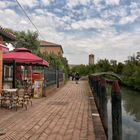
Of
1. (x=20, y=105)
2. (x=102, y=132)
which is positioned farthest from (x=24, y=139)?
(x=20, y=105)

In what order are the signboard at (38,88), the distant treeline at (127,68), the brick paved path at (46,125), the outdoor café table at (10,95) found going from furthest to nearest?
the distant treeline at (127,68) < the signboard at (38,88) < the outdoor café table at (10,95) < the brick paved path at (46,125)

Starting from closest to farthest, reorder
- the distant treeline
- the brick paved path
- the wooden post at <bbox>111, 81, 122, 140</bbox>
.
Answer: the wooden post at <bbox>111, 81, 122, 140</bbox> < the brick paved path < the distant treeline

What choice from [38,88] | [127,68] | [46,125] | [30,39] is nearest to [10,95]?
[46,125]

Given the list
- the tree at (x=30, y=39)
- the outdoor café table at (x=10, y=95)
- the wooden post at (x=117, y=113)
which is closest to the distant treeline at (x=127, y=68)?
the tree at (x=30, y=39)

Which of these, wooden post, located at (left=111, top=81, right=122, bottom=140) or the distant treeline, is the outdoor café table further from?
the distant treeline

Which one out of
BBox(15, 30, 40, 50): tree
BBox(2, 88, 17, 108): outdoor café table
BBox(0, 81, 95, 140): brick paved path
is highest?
BBox(15, 30, 40, 50): tree

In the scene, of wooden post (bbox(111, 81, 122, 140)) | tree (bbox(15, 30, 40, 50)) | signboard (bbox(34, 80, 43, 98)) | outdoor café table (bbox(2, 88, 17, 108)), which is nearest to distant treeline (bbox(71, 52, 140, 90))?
tree (bbox(15, 30, 40, 50))

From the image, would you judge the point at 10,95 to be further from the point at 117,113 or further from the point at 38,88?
the point at 117,113

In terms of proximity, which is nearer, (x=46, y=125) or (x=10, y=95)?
(x=46, y=125)

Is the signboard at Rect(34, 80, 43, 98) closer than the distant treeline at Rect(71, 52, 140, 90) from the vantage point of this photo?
Yes

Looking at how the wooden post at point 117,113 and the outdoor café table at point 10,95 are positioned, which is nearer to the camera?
the wooden post at point 117,113

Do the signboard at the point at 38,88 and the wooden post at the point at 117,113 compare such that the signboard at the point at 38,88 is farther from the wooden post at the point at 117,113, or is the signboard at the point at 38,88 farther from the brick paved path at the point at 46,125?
the wooden post at the point at 117,113

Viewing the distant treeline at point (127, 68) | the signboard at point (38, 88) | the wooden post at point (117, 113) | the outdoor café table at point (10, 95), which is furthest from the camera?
the distant treeline at point (127, 68)

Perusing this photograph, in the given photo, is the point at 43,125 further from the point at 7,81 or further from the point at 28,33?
the point at 28,33
